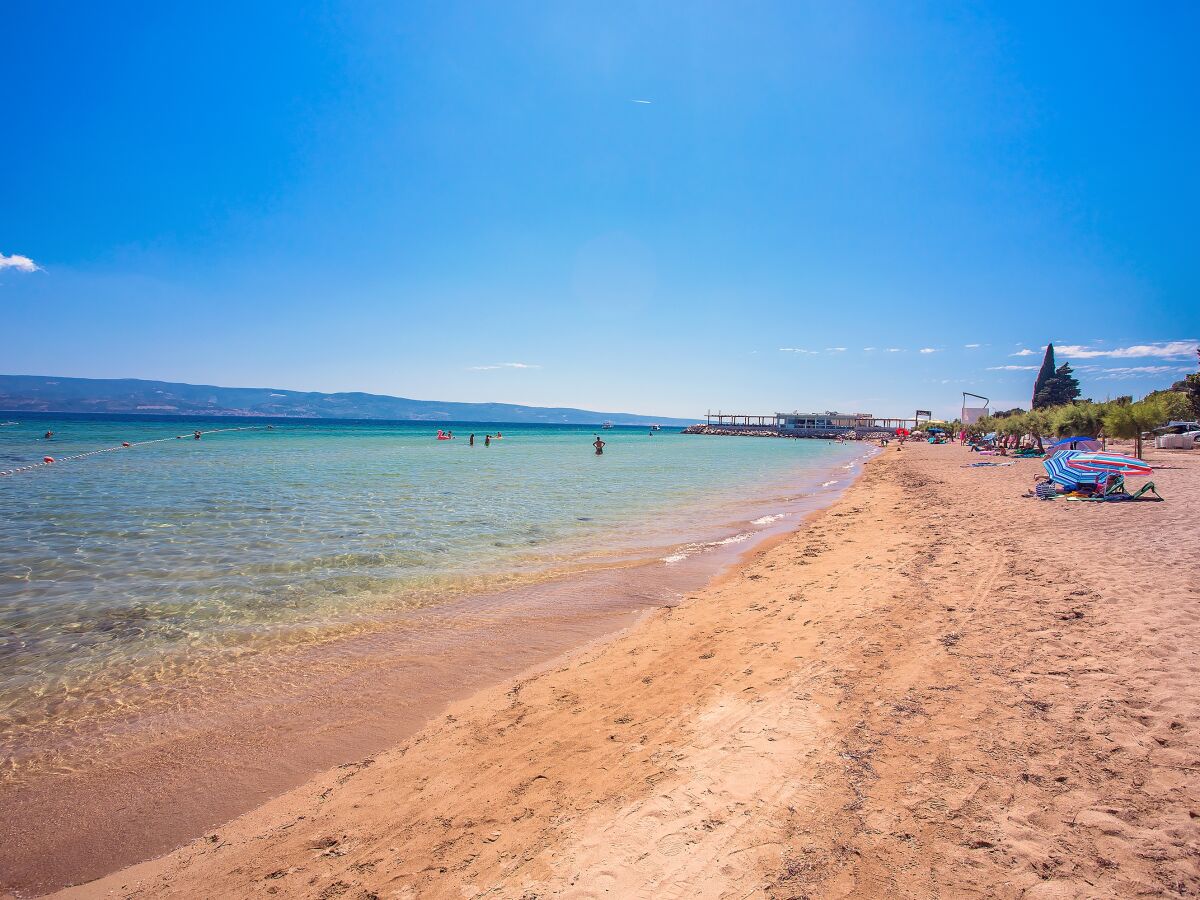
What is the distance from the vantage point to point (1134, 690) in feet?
13.8

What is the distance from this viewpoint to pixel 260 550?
1138 cm

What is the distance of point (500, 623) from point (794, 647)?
4106 mm

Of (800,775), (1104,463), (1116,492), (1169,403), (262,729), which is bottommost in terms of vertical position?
(262,729)

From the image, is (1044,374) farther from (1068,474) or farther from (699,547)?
(699,547)

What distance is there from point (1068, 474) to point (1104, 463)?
90cm

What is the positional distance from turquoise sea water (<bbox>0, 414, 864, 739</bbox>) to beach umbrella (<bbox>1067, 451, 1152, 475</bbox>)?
8024 millimetres

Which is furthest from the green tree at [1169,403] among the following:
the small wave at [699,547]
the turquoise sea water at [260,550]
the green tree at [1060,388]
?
the green tree at [1060,388]

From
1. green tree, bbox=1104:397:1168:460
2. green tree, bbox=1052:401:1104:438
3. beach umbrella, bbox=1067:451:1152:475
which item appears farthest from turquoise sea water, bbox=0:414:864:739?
green tree, bbox=1052:401:1104:438

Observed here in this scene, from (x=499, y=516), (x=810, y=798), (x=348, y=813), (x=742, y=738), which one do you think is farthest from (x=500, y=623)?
(x=499, y=516)

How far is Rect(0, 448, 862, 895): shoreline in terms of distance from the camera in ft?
12.6

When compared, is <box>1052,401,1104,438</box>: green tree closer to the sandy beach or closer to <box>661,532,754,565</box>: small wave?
<box>661,532,754,565</box>: small wave

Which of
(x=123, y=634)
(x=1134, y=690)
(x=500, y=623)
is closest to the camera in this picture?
(x=1134, y=690)

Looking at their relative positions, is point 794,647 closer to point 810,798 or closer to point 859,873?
point 810,798

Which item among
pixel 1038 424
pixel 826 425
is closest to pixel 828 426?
pixel 826 425
